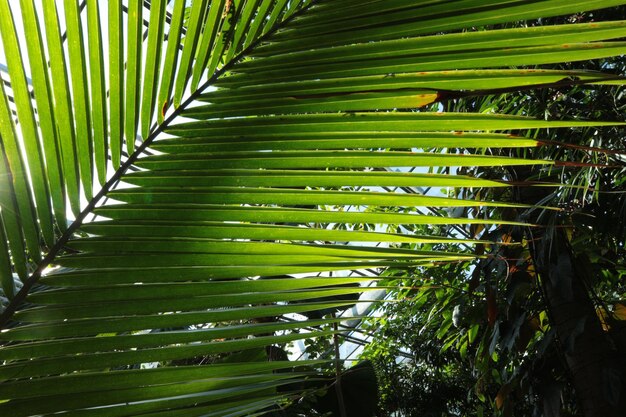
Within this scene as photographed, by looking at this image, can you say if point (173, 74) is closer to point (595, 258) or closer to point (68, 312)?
point (68, 312)

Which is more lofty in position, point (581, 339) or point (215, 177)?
point (215, 177)

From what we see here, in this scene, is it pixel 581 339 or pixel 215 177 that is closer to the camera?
pixel 215 177

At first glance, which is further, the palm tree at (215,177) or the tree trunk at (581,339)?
the tree trunk at (581,339)

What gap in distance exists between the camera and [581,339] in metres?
2.30

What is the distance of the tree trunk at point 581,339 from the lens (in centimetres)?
219

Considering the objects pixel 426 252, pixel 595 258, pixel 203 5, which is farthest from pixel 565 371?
pixel 203 5

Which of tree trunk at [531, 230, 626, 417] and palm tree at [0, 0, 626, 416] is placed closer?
palm tree at [0, 0, 626, 416]

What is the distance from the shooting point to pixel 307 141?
0.61 metres

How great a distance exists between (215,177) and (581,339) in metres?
2.15

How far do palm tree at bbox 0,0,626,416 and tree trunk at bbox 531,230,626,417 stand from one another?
1.95 metres

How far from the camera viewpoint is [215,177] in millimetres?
615

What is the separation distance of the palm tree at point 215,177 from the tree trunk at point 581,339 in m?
1.95

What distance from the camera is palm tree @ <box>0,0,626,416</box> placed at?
54 centimetres

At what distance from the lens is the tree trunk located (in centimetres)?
219
